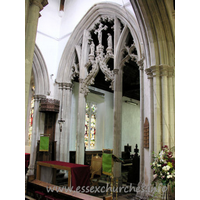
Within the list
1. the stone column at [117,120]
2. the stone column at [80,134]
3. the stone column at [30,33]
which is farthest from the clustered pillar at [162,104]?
the stone column at [80,134]

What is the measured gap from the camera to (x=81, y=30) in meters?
9.42

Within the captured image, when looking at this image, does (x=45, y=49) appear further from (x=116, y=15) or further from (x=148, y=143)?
(x=148, y=143)

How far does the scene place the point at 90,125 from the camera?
43.9ft

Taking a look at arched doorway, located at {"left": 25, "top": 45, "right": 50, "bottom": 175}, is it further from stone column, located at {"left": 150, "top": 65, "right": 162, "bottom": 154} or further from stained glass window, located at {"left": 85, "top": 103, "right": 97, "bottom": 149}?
stone column, located at {"left": 150, "top": 65, "right": 162, "bottom": 154}

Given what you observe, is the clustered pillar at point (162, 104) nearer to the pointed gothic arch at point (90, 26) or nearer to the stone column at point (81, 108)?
the pointed gothic arch at point (90, 26)

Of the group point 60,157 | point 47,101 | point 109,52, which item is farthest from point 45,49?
point 60,157

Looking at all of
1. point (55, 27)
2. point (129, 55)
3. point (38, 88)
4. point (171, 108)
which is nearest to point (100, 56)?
point (129, 55)

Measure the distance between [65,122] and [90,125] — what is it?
13.9 feet

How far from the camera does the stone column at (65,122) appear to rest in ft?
29.8

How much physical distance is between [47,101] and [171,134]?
18.4ft

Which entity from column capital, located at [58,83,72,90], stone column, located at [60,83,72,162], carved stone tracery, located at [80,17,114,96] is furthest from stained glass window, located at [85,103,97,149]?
carved stone tracery, located at [80,17,114,96]

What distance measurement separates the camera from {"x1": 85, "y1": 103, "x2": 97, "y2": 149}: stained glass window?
1305 centimetres

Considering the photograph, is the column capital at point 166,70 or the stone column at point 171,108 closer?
the stone column at point 171,108

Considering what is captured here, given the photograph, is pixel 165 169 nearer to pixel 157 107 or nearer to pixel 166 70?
pixel 157 107
